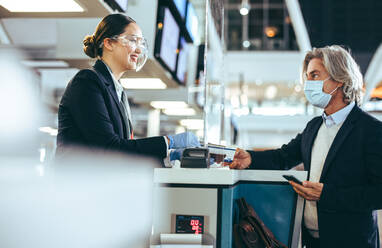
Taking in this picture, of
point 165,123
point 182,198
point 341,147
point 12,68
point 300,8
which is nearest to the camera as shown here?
point 182,198

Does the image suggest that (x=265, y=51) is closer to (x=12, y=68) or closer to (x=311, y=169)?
(x=12, y=68)

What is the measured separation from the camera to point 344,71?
89.7 inches

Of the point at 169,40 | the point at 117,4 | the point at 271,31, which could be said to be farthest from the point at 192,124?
the point at 271,31

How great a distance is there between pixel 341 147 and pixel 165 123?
671 centimetres

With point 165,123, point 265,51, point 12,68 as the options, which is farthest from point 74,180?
point 265,51

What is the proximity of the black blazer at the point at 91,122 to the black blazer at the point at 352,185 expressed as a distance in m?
0.90

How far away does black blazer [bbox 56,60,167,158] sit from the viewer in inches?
67.3

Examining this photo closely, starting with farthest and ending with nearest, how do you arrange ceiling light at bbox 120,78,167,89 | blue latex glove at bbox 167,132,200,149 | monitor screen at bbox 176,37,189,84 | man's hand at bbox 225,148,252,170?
monitor screen at bbox 176,37,189,84 → ceiling light at bbox 120,78,167,89 → man's hand at bbox 225,148,252,170 → blue latex glove at bbox 167,132,200,149

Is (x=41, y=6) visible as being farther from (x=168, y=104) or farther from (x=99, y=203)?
(x=168, y=104)

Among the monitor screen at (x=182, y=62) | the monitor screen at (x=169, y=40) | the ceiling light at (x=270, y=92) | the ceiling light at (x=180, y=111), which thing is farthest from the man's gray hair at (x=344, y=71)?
the ceiling light at (x=270, y=92)

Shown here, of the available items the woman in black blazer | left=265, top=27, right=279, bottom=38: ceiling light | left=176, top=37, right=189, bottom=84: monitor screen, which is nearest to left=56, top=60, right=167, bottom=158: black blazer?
the woman in black blazer

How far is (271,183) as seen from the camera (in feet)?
6.93

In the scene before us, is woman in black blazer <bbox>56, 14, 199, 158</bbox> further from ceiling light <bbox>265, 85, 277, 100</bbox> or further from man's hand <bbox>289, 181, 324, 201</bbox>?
ceiling light <bbox>265, 85, 277, 100</bbox>

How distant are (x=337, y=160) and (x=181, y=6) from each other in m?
3.41
